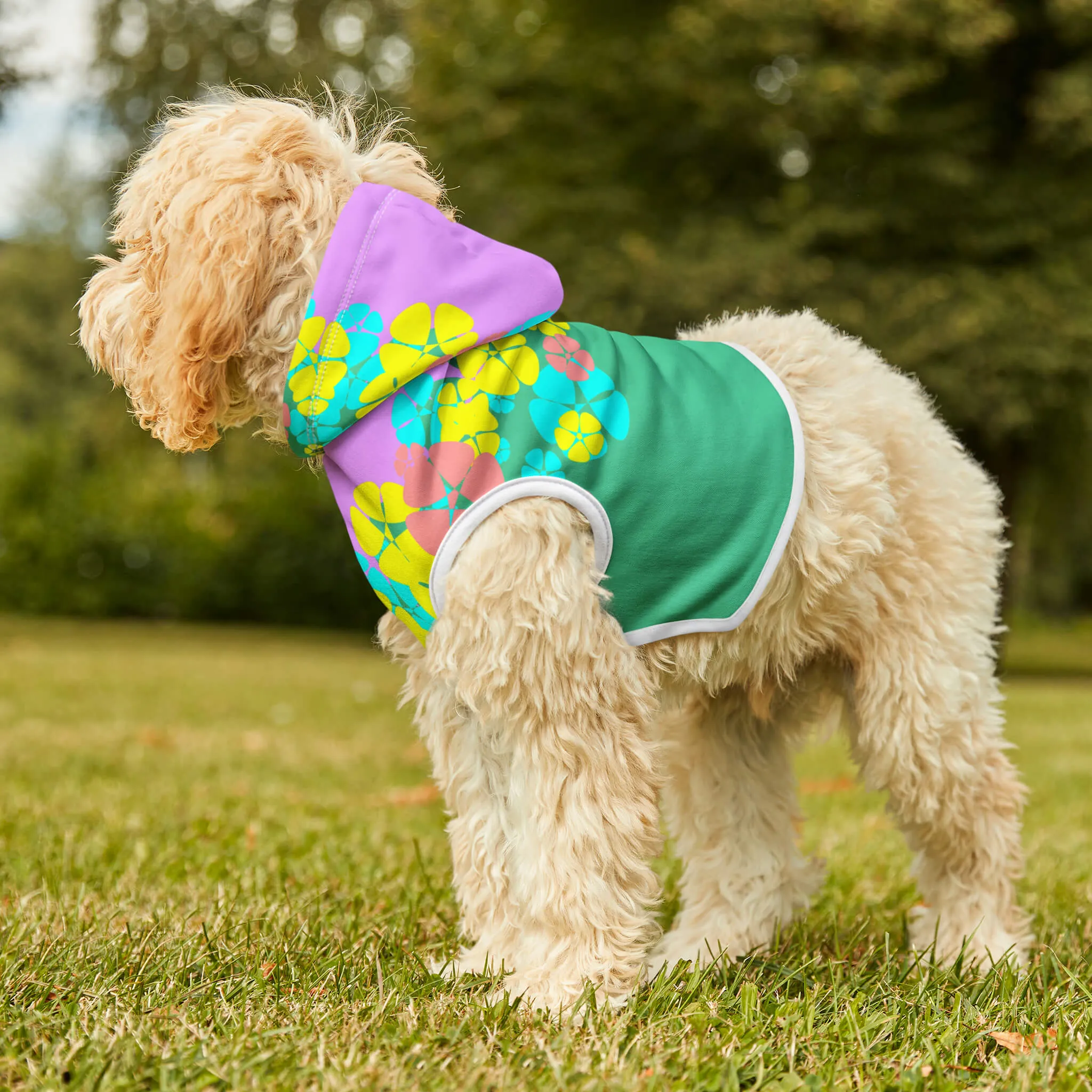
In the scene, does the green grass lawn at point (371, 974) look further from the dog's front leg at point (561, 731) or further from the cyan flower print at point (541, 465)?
the cyan flower print at point (541, 465)

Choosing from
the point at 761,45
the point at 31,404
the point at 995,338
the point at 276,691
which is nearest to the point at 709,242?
the point at 761,45

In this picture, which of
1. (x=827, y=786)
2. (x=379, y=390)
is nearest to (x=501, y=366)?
(x=379, y=390)

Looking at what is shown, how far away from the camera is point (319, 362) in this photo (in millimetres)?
2605

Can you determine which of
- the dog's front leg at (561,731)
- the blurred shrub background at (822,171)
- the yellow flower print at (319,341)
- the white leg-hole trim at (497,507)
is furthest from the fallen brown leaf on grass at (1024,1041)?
the blurred shrub background at (822,171)

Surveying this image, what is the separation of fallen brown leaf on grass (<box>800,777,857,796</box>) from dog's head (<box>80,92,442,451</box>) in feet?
16.2

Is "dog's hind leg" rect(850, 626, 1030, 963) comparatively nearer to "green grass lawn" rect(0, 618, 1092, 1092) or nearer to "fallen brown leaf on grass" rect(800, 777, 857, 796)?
"green grass lawn" rect(0, 618, 1092, 1092)

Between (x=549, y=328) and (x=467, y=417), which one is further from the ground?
(x=549, y=328)

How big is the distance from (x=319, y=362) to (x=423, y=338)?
0.81 ft

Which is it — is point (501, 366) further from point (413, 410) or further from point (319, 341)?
point (319, 341)

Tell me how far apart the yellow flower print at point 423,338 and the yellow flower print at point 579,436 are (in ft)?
0.87

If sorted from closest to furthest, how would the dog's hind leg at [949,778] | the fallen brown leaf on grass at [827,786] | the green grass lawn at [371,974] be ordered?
the green grass lawn at [371,974], the dog's hind leg at [949,778], the fallen brown leaf on grass at [827,786]

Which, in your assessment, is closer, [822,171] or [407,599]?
[407,599]

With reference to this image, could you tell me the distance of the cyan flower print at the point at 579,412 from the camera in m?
2.54

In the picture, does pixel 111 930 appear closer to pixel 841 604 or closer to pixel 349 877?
pixel 349 877
